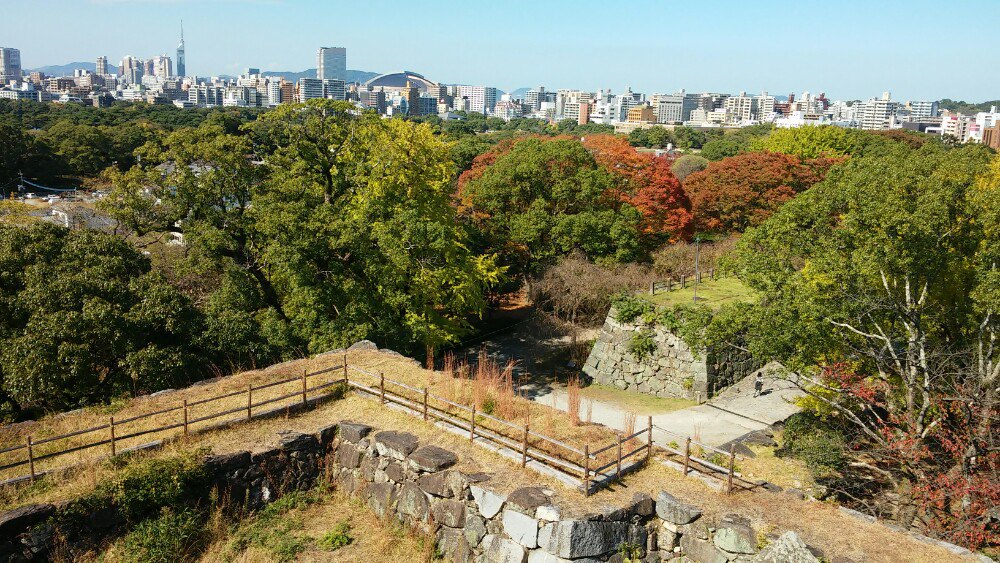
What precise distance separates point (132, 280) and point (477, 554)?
9732 mm

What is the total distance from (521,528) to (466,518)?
42.2 inches

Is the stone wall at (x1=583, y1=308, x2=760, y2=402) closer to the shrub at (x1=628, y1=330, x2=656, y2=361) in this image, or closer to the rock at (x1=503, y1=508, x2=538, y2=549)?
the shrub at (x1=628, y1=330, x2=656, y2=361)

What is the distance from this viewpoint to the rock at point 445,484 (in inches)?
384

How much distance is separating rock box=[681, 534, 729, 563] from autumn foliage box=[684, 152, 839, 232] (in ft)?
89.2

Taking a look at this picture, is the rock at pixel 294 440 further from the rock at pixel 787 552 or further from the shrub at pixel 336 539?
the rock at pixel 787 552

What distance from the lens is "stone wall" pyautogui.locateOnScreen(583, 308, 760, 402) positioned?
2057cm

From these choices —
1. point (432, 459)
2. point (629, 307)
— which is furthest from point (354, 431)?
→ point (629, 307)

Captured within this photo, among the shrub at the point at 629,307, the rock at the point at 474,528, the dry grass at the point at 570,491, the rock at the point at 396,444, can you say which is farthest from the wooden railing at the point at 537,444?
the shrub at the point at 629,307

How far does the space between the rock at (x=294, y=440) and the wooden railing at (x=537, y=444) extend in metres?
1.56

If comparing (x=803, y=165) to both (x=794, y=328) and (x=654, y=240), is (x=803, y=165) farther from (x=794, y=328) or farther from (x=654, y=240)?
(x=794, y=328)

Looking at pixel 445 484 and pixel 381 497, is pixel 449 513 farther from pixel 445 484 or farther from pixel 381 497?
pixel 381 497

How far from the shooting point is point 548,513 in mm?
8734

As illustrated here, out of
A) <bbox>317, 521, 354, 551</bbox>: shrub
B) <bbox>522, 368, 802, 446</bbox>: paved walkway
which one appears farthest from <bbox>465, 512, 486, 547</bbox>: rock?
<bbox>522, 368, 802, 446</bbox>: paved walkway

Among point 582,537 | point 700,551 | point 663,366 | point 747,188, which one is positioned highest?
point 747,188
